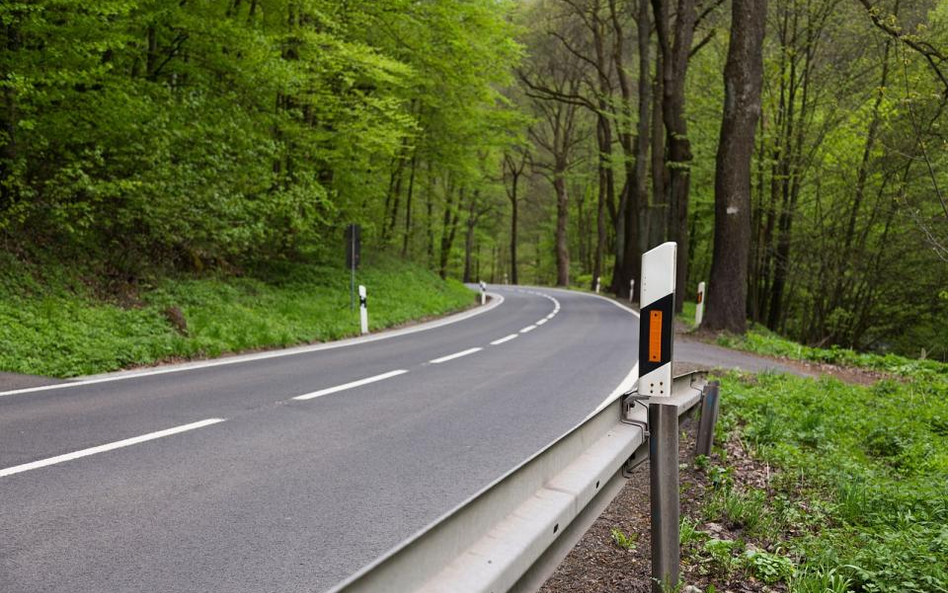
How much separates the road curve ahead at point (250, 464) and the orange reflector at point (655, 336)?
1.74m

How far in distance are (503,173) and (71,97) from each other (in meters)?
35.9

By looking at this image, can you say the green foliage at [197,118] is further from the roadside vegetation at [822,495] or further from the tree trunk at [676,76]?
the roadside vegetation at [822,495]

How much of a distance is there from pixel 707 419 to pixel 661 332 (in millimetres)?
2788

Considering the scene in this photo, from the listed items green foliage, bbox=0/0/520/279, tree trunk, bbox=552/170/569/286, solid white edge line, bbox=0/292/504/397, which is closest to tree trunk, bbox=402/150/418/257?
green foliage, bbox=0/0/520/279

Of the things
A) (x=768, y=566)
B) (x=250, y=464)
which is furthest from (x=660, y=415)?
(x=250, y=464)

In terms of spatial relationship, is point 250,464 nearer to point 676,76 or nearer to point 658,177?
point 676,76

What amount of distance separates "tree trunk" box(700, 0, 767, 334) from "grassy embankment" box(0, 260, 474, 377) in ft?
27.1

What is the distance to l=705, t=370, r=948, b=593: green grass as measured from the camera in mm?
3320

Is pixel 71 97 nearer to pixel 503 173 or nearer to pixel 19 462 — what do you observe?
pixel 19 462

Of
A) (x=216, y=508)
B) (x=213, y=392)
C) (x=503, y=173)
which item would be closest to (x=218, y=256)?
(x=213, y=392)

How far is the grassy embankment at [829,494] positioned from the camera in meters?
3.32

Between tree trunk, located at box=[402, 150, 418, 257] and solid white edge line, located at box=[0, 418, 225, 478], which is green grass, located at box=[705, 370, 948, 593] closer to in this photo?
solid white edge line, located at box=[0, 418, 225, 478]

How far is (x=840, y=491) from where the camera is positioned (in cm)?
461

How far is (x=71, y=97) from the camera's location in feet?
34.7
